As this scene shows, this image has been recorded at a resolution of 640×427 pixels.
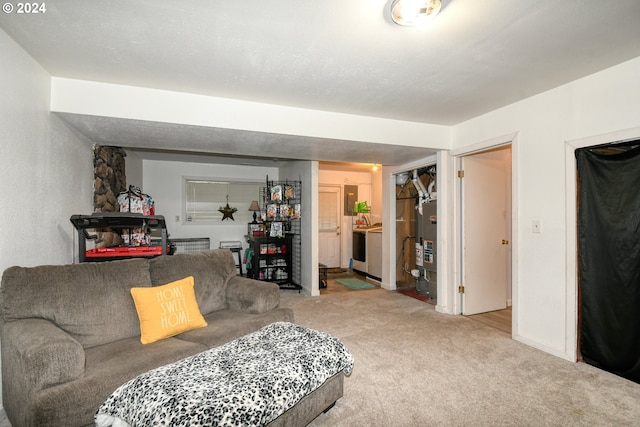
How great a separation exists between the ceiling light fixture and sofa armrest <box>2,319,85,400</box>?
2396 millimetres

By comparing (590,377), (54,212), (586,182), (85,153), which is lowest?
(590,377)

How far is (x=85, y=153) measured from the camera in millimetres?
3223

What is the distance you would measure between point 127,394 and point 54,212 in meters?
1.96

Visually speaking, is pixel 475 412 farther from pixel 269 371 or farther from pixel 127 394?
pixel 127 394

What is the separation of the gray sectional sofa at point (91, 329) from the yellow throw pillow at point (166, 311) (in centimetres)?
6

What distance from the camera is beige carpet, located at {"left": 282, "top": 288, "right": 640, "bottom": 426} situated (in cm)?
189

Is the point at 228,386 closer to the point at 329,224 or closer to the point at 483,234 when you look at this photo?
the point at 483,234

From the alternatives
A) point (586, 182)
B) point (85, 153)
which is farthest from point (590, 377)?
point (85, 153)

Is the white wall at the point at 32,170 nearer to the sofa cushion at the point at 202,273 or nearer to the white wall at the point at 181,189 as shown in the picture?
the sofa cushion at the point at 202,273

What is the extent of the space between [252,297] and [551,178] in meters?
2.85

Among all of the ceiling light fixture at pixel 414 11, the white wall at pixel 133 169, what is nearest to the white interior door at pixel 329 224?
the white wall at pixel 133 169

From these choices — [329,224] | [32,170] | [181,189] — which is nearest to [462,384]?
[32,170]

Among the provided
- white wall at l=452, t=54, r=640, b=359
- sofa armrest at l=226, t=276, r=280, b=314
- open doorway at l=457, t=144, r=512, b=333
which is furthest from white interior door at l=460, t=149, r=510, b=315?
sofa armrest at l=226, t=276, r=280, b=314

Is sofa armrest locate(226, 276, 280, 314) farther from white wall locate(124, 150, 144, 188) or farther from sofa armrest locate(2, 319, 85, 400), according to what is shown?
white wall locate(124, 150, 144, 188)
